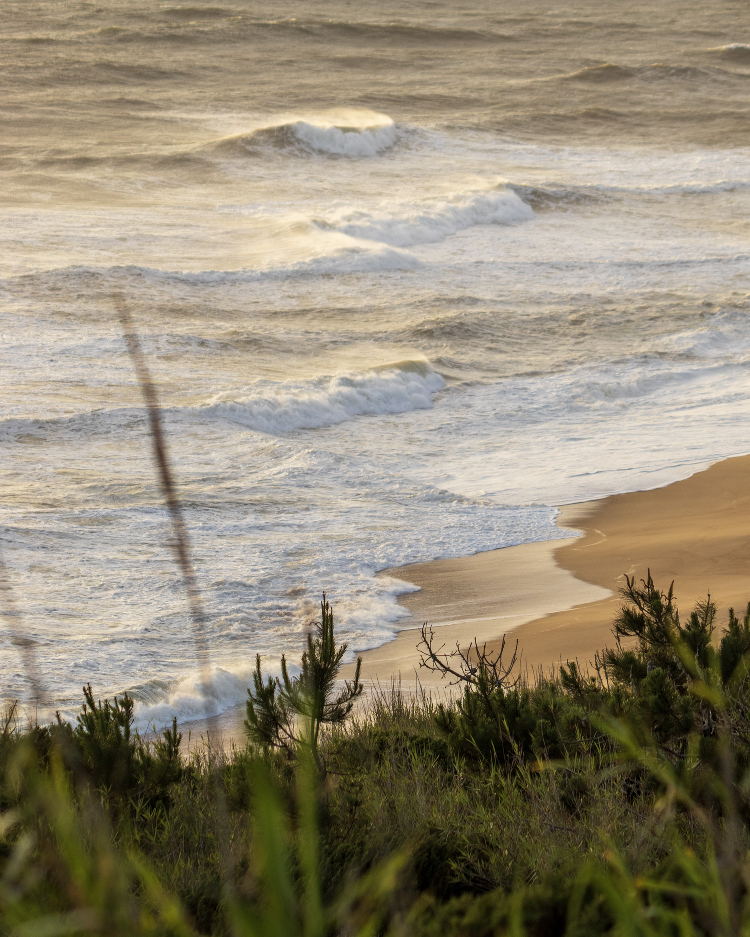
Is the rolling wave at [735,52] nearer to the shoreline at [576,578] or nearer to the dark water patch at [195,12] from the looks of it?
the dark water patch at [195,12]

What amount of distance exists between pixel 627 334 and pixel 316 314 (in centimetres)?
630

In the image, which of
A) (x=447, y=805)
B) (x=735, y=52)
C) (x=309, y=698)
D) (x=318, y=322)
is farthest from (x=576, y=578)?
(x=735, y=52)

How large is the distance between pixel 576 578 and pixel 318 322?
11.5 m

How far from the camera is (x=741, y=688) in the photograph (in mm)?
3398

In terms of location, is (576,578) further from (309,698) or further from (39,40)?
(39,40)

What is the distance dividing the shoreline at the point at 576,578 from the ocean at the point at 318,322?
363 millimetres

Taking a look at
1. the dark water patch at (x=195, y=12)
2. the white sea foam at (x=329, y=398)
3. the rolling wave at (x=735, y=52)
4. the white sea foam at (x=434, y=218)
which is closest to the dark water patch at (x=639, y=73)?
the rolling wave at (x=735, y=52)

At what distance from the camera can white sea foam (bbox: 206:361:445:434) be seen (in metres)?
12.9

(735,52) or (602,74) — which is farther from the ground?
(735,52)

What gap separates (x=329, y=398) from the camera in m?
13.9

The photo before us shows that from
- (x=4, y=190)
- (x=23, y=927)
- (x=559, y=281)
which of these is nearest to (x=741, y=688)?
(x=23, y=927)

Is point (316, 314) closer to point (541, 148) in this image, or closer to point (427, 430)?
point (427, 430)

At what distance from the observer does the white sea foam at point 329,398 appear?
12930 mm

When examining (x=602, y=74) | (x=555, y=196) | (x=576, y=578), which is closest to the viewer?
(x=576, y=578)
